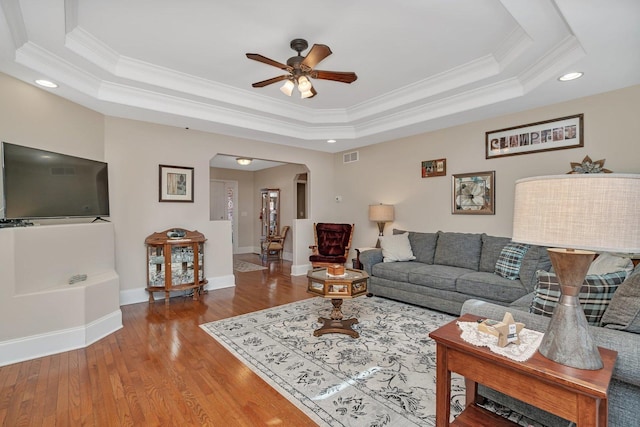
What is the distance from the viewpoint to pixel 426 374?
235 centimetres

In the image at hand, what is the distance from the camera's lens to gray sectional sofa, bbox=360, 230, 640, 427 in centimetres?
134

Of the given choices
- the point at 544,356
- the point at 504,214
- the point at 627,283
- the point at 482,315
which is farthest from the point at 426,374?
the point at 504,214

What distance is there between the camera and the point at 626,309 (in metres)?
1.45

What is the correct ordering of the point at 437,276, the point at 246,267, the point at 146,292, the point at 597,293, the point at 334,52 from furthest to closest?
the point at 246,267 < the point at 146,292 < the point at 437,276 < the point at 334,52 < the point at 597,293

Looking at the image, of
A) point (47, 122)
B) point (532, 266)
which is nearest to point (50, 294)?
point (47, 122)

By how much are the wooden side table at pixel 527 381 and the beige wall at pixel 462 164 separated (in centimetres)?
310

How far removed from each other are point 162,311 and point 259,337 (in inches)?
64.8

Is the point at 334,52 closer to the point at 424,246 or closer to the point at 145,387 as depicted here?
the point at 424,246

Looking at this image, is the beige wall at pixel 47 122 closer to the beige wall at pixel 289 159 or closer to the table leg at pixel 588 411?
the beige wall at pixel 289 159

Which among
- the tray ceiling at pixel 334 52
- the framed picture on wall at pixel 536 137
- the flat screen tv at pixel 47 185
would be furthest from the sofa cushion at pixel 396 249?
the flat screen tv at pixel 47 185

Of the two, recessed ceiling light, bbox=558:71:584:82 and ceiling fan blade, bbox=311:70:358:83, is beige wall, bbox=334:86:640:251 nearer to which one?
recessed ceiling light, bbox=558:71:584:82

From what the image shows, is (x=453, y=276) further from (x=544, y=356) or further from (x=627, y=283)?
(x=544, y=356)

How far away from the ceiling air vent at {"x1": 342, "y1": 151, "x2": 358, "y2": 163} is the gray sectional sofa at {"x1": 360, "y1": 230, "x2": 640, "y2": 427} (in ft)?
7.23

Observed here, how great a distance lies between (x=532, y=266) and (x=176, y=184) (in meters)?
4.81
